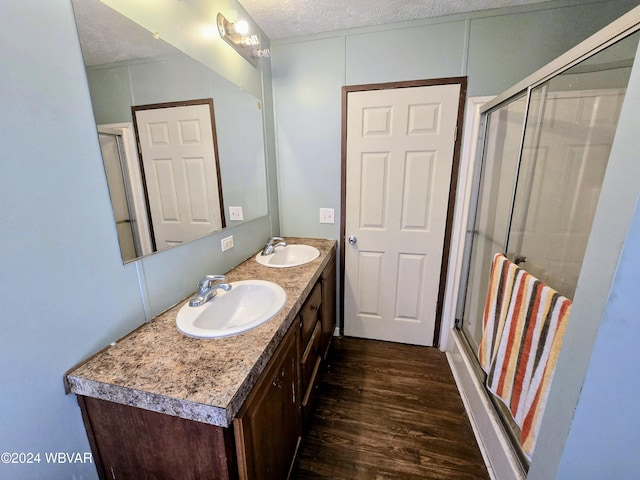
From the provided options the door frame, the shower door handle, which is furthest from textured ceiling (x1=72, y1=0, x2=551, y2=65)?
the shower door handle

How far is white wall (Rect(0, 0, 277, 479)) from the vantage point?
0.61 m

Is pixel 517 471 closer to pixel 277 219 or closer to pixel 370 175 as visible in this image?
pixel 370 175

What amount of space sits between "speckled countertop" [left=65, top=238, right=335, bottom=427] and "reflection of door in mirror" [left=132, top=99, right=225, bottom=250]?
0.39 m

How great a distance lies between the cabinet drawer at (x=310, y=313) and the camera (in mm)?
1271

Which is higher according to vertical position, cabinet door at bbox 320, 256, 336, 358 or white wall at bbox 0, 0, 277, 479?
white wall at bbox 0, 0, 277, 479

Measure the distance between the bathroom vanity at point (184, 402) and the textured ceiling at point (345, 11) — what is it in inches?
70.5

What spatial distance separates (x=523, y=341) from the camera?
1086 millimetres

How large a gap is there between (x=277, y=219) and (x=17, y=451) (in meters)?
1.79

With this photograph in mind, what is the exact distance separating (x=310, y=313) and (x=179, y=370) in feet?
2.49

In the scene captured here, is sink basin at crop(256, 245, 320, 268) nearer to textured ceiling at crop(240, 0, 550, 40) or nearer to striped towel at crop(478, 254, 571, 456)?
striped towel at crop(478, 254, 571, 456)

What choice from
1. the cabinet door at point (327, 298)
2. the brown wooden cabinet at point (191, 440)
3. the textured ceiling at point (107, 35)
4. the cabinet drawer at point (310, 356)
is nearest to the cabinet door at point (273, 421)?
the brown wooden cabinet at point (191, 440)

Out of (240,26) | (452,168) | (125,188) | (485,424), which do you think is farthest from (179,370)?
(452,168)

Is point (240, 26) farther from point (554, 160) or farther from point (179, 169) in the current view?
point (554, 160)

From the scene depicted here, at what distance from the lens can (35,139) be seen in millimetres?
655
